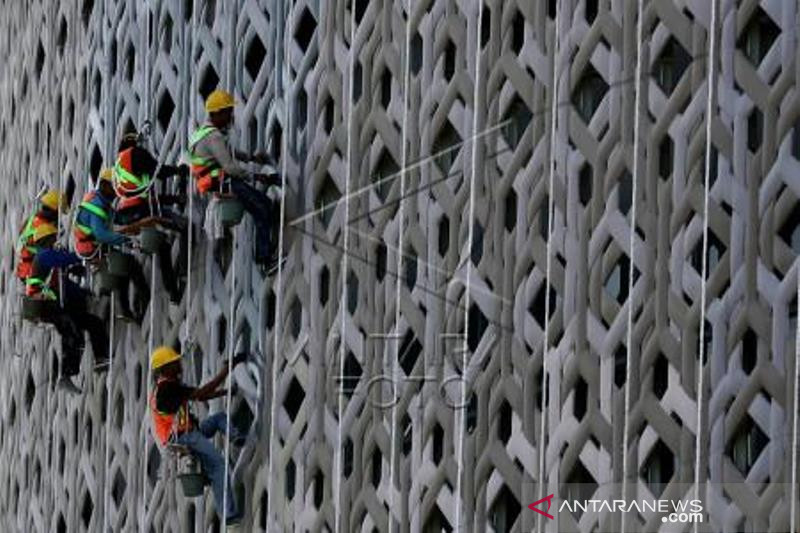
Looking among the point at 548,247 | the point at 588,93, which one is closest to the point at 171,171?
the point at 548,247

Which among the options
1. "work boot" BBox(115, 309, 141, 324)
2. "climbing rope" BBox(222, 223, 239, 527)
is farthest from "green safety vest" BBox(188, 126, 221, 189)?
"work boot" BBox(115, 309, 141, 324)

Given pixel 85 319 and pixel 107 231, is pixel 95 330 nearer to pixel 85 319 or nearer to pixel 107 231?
pixel 85 319

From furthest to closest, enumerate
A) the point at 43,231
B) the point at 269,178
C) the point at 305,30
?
the point at 43,231 < the point at 305,30 < the point at 269,178

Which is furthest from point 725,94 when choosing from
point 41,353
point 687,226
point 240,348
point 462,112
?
point 41,353

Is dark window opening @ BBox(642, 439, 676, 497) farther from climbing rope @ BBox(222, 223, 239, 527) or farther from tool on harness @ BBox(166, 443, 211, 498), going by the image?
tool on harness @ BBox(166, 443, 211, 498)

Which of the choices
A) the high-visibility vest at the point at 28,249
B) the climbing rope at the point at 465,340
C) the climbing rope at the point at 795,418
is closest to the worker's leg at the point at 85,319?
the high-visibility vest at the point at 28,249

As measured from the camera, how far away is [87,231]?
26453 mm

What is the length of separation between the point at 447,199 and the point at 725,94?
3238mm

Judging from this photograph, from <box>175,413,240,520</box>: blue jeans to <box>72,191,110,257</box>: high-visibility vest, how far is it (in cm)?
339

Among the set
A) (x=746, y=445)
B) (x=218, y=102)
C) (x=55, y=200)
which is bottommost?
(x=746, y=445)

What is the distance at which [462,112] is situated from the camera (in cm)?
2075

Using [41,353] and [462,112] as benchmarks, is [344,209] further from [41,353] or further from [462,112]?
[41,353]

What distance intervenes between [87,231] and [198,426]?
3542 millimetres

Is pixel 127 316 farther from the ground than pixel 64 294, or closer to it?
closer to it
